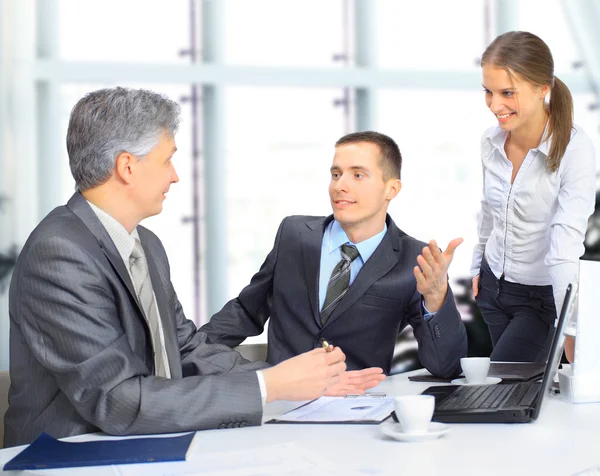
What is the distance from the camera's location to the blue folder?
1314 millimetres

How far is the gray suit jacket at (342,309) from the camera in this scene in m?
2.52

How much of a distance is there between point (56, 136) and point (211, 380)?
11.5 ft

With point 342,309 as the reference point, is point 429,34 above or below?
above

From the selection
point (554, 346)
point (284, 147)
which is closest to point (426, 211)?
point (284, 147)

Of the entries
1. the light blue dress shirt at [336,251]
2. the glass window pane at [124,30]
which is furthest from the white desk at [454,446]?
the glass window pane at [124,30]

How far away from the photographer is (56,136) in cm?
473

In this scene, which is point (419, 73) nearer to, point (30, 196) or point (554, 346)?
point (30, 196)

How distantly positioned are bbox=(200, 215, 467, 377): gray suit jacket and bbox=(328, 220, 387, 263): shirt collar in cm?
3

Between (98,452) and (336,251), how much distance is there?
4.62 feet

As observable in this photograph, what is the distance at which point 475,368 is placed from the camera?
202 cm

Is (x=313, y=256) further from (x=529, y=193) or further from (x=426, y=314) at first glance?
(x=529, y=193)

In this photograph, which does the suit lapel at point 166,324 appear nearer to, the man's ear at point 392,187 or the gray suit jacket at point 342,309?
the gray suit jacket at point 342,309

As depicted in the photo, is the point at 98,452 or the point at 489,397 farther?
the point at 489,397

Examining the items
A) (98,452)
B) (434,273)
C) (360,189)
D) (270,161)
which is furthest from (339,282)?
(270,161)
